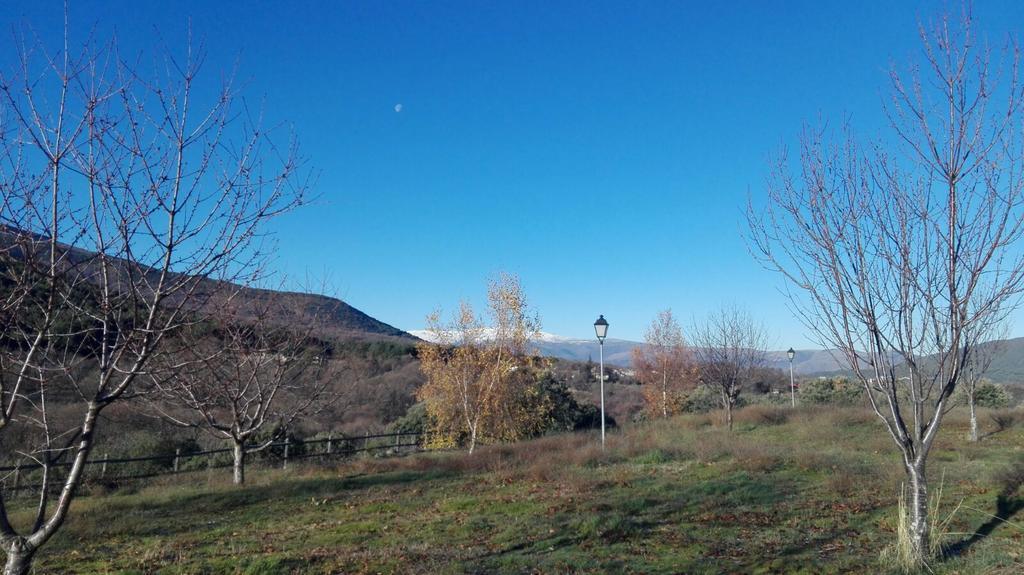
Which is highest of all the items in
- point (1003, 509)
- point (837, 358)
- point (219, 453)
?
point (837, 358)

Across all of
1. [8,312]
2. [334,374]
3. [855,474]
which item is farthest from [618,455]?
[8,312]

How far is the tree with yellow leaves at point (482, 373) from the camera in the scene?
90.3 ft

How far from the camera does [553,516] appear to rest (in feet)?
33.3

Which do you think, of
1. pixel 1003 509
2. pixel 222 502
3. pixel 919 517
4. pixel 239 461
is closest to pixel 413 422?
pixel 239 461

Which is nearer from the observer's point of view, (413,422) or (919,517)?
(919,517)

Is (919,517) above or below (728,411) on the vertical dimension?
above

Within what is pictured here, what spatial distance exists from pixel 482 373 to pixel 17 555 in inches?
945

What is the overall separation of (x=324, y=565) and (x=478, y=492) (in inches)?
248

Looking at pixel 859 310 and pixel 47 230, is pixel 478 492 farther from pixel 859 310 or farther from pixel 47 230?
pixel 47 230

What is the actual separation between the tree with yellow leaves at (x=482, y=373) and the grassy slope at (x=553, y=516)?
28.1 feet

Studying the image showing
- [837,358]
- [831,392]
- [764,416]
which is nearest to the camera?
[837,358]

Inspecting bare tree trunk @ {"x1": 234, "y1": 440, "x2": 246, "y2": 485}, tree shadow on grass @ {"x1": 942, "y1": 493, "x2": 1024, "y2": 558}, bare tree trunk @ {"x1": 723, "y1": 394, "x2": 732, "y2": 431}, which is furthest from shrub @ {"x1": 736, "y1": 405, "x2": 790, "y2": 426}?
bare tree trunk @ {"x1": 234, "y1": 440, "x2": 246, "y2": 485}

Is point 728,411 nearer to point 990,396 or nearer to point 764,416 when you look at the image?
point 764,416

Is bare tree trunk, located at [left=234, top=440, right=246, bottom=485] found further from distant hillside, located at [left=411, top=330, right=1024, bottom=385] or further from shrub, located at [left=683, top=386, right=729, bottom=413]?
shrub, located at [left=683, top=386, right=729, bottom=413]
